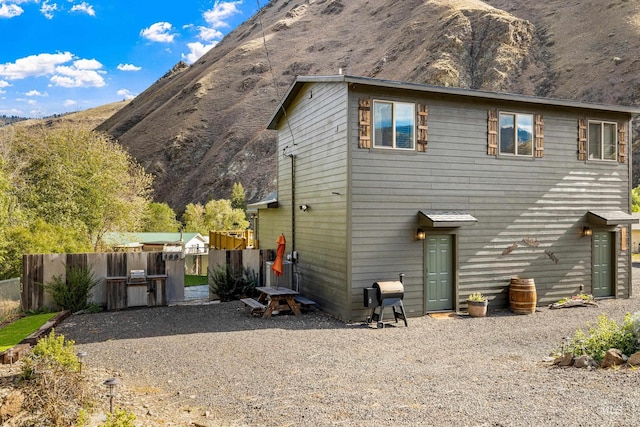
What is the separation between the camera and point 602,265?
40.9 ft

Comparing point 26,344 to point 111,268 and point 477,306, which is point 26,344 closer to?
point 111,268

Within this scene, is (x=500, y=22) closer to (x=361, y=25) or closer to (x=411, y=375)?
(x=361, y=25)

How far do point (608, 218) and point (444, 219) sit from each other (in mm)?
4929

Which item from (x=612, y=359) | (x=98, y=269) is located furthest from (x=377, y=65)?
(x=612, y=359)

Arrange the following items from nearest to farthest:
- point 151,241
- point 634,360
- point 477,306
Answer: point 634,360
point 477,306
point 151,241

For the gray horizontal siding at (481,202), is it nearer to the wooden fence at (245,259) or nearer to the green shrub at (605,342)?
the wooden fence at (245,259)

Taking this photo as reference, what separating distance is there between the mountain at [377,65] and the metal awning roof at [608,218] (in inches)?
1453

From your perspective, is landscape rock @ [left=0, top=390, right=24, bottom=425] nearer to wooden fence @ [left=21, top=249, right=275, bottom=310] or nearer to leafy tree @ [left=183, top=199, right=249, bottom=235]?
wooden fence @ [left=21, top=249, right=275, bottom=310]

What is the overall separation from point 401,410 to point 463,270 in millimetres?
6424

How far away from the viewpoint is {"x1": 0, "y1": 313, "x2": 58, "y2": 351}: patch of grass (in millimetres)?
7719

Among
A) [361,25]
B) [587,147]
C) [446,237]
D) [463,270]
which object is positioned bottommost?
[463,270]

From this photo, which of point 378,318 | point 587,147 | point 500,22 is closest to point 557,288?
point 587,147

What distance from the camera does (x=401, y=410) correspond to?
16.2 feet

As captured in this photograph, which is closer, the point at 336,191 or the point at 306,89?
the point at 336,191
